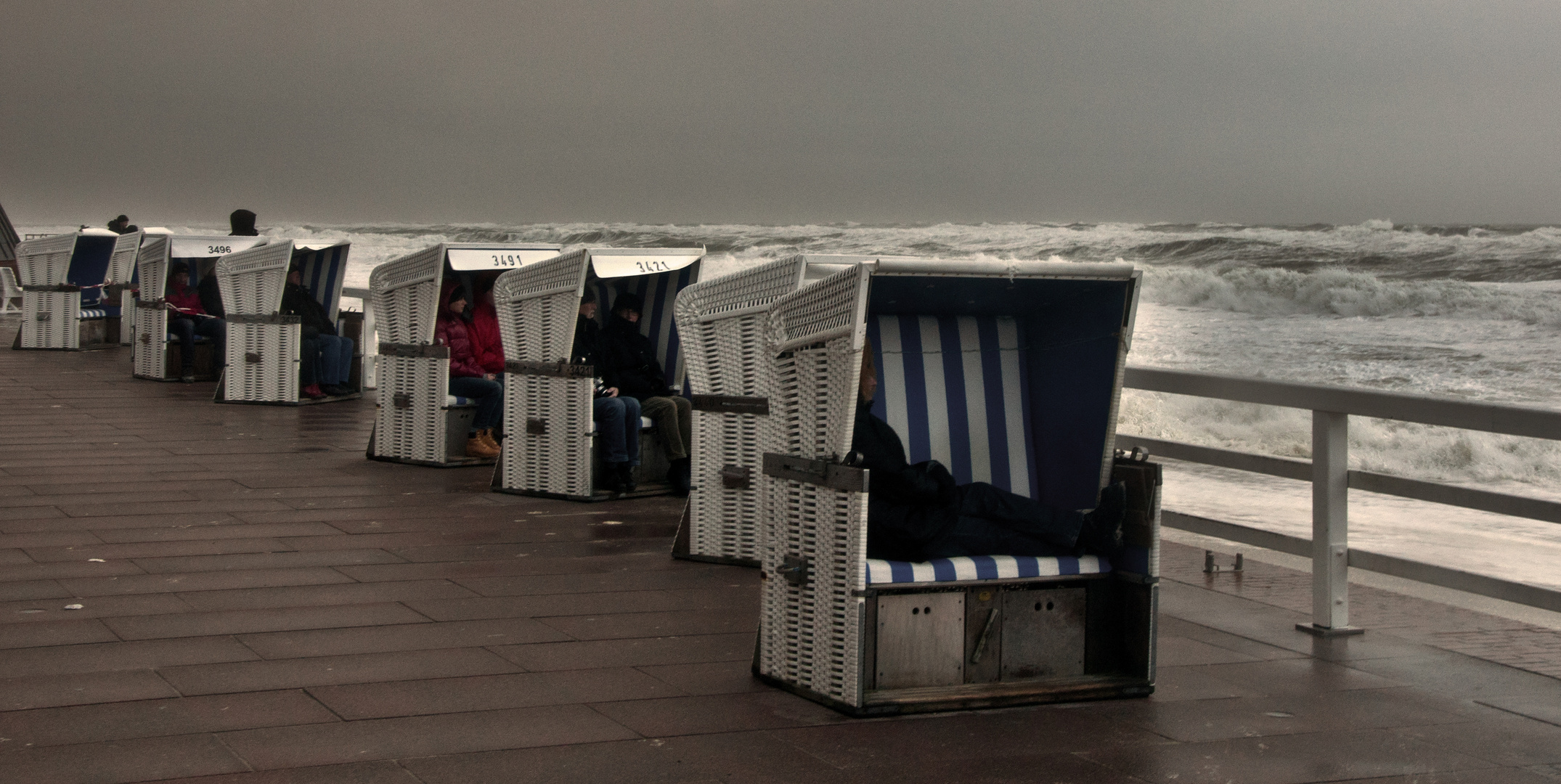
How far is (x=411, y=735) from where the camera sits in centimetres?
343

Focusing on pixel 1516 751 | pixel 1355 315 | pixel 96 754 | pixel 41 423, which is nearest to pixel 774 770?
pixel 96 754

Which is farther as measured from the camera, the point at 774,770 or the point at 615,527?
the point at 615,527

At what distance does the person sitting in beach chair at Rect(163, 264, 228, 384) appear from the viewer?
1327 cm

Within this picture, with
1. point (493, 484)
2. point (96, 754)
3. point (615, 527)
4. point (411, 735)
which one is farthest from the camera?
point (493, 484)

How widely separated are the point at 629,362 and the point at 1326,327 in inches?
1106

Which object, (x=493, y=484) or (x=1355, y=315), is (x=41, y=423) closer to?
(x=493, y=484)

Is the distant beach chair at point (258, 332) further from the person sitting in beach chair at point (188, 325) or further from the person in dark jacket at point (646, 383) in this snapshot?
the person in dark jacket at point (646, 383)

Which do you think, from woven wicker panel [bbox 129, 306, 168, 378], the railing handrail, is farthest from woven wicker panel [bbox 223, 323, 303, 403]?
the railing handrail

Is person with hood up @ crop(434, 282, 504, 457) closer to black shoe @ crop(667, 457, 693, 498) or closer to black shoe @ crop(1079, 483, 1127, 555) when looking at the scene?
black shoe @ crop(667, 457, 693, 498)

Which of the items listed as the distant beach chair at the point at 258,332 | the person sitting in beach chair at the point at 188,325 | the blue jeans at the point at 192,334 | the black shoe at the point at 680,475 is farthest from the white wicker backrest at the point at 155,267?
the black shoe at the point at 680,475

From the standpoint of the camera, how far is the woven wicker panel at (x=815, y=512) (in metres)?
3.67

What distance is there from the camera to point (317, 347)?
1209 cm

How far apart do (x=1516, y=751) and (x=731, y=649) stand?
7.30ft

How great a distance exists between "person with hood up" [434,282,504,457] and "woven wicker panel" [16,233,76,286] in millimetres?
8827
